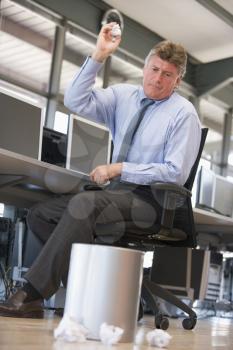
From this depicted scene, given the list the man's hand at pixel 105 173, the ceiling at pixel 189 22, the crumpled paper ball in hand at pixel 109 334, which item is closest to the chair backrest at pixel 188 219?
the man's hand at pixel 105 173

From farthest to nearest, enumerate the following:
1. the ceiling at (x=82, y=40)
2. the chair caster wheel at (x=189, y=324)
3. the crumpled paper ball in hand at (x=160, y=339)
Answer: the ceiling at (x=82, y=40)
the chair caster wheel at (x=189, y=324)
the crumpled paper ball in hand at (x=160, y=339)

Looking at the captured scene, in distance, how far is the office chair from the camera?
2.15 m

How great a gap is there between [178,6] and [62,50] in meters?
1.56

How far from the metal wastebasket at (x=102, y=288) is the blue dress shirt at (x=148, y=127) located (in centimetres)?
67

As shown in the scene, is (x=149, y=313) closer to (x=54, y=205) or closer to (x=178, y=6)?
(x=54, y=205)

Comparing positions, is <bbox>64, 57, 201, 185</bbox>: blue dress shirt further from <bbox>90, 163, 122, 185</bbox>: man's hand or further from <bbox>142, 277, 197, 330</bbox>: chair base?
<bbox>142, 277, 197, 330</bbox>: chair base

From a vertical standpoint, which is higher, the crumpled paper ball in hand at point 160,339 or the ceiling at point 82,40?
the ceiling at point 82,40

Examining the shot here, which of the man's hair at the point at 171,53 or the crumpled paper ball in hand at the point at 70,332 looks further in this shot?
the man's hair at the point at 171,53

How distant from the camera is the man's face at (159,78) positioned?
2258 mm

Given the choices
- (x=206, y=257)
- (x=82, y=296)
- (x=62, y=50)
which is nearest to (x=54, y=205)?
(x=82, y=296)

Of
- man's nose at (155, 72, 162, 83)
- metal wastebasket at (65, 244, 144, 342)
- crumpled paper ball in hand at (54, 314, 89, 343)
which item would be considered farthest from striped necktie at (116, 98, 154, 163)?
crumpled paper ball in hand at (54, 314, 89, 343)

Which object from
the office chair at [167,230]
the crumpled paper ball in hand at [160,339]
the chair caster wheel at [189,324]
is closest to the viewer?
the crumpled paper ball in hand at [160,339]

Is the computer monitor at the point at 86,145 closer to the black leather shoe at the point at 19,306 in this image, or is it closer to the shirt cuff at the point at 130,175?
the shirt cuff at the point at 130,175

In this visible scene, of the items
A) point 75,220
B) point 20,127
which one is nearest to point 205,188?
point 20,127
